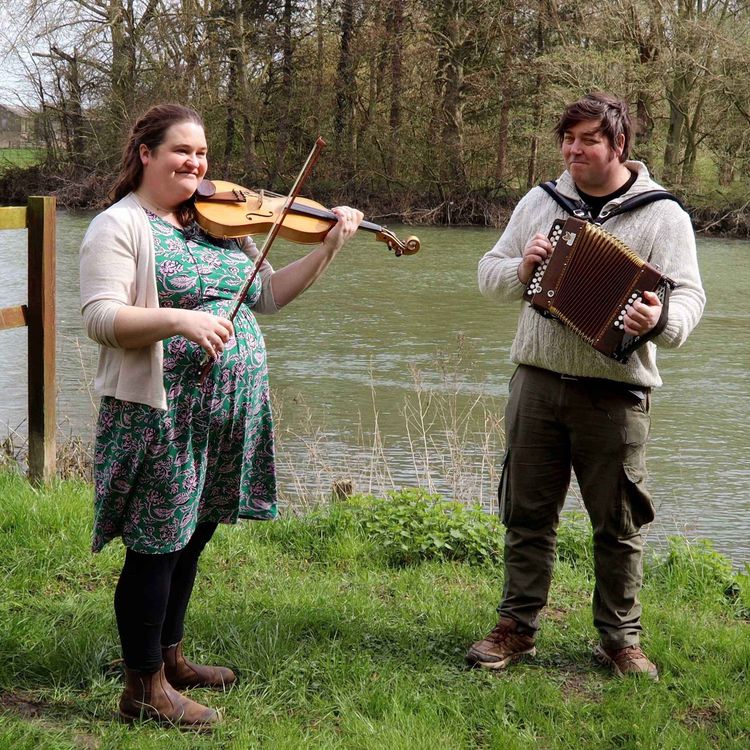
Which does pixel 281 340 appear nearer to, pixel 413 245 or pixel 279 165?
pixel 413 245

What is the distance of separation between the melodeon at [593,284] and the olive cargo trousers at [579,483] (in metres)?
0.21

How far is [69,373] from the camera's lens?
33.3 ft

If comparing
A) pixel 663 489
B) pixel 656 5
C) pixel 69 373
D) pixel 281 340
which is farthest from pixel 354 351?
pixel 656 5

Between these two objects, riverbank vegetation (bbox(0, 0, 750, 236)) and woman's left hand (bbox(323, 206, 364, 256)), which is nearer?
woman's left hand (bbox(323, 206, 364, 256))

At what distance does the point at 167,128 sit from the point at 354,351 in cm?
929

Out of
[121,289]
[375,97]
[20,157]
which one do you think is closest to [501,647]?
[121,289]

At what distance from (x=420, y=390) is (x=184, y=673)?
19.5 ft

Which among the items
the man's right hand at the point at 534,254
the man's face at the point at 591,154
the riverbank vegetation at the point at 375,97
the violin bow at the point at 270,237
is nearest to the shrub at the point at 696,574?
the man's right hand at the point at 534,254

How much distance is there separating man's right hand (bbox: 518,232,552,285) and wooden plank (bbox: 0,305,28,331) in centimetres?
256

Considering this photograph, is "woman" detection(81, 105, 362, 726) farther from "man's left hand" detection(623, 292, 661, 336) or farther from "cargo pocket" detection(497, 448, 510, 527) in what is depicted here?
"man's left hand" detection(623, 292, 661, 336)

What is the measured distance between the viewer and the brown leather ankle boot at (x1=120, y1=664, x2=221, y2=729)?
291 cm

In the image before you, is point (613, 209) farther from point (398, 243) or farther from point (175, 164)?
point (175, 164)

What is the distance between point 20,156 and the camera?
107ft

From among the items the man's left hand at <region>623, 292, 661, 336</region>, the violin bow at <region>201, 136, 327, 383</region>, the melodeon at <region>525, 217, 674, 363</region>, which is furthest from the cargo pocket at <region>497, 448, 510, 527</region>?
the violin bow at <region>201, 136, 327, 383</region>
